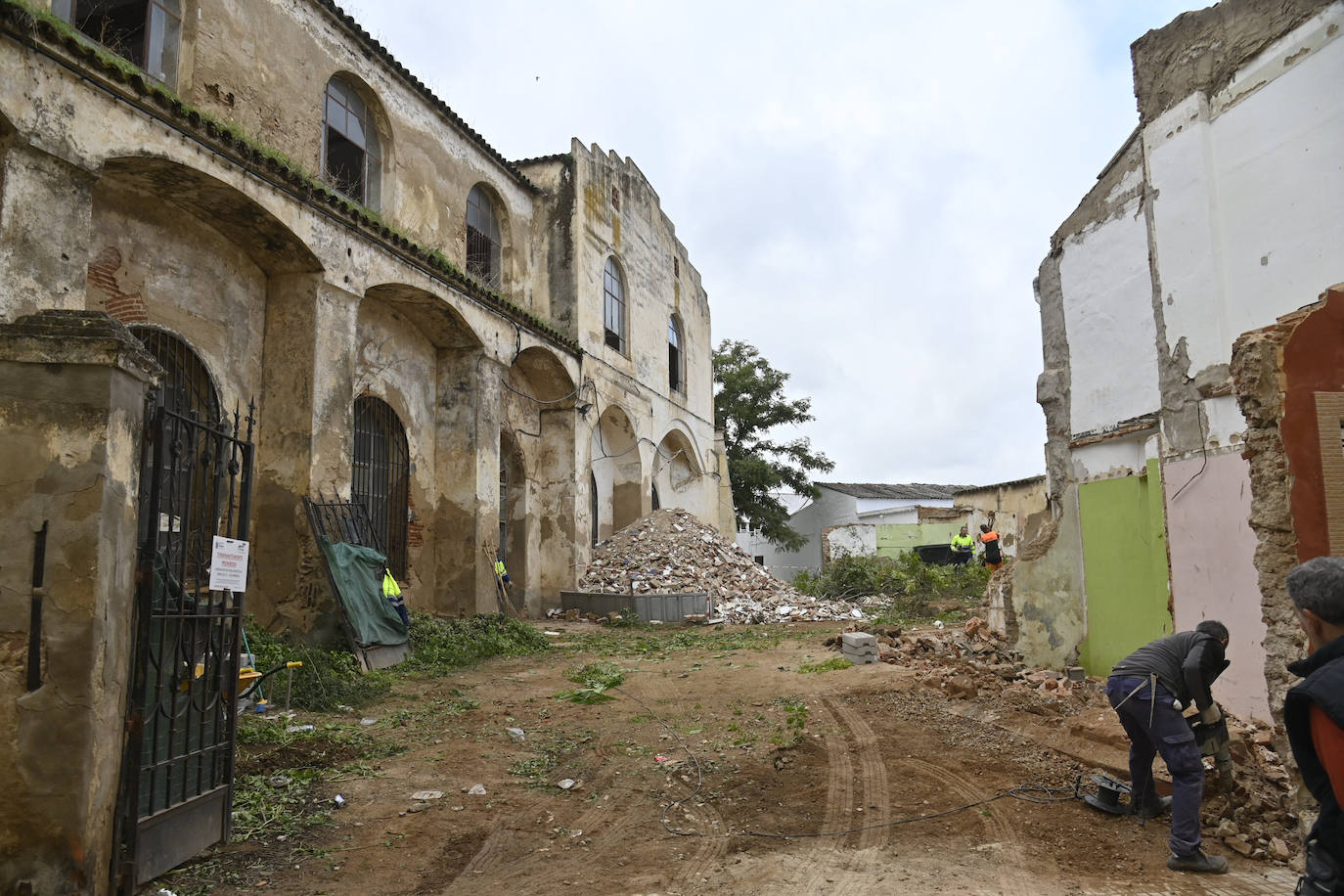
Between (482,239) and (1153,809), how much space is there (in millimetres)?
14377

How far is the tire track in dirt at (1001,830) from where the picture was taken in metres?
4.11

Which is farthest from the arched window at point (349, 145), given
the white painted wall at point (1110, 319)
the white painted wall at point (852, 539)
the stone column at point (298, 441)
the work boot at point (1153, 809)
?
the white painted wall at point (852, 539)

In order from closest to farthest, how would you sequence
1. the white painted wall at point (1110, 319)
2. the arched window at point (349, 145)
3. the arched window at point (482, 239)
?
the white painted wall at point (1110, 319) < the arched window at point (349, 145) < the arched window at point (482, 239)

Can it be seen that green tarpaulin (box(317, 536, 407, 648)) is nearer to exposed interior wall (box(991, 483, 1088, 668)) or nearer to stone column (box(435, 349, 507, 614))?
stone column (box(435, 349, 507, 614))

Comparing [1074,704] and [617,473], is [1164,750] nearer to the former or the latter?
[1074,704]

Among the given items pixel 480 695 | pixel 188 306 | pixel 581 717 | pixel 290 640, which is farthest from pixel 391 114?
pixel 581 717

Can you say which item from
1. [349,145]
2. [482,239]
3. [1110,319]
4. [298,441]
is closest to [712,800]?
[1110,319]

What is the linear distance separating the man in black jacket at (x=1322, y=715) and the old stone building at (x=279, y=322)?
4.42 meters

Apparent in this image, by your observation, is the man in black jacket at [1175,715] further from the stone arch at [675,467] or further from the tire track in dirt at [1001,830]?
the stone arch at [675,467]

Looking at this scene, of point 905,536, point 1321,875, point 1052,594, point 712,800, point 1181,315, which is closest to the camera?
point 1321,875

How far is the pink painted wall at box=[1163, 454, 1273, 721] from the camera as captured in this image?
6.51 meters

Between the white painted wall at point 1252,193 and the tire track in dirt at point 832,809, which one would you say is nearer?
the tire track in dirt at point 832,809

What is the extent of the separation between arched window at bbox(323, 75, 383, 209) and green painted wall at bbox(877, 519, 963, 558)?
2419 cm

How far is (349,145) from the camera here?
40.5 ft
